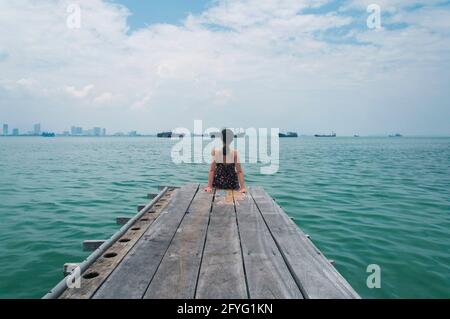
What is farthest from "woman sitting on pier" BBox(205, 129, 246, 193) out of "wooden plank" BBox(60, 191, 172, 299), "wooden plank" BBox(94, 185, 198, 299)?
"wooden plank" BBox(60, 191, 172, 299)

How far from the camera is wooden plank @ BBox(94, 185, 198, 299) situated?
3.11 m

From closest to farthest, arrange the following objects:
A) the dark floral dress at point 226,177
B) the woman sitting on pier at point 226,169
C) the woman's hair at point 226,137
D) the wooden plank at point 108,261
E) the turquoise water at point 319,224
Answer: the wooden plank at point 108,261 < the turquoise water at point 319,224 < the woman's hair at point 226,137 < the woman sitting on pier at point 226,169 < the dark floral dress at point 226,177

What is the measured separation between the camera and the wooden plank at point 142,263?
122 inches

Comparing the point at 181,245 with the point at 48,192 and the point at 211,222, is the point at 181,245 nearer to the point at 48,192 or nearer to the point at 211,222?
the point at 211,222

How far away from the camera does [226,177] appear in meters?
8.65

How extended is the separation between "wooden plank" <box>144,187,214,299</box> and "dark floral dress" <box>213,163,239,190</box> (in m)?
2.57

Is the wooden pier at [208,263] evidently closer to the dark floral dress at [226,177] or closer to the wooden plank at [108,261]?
the wooden plank at [108,261]

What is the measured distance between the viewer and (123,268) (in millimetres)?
3639

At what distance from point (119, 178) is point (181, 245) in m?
15.1

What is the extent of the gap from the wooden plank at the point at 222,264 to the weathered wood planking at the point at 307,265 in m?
0.63

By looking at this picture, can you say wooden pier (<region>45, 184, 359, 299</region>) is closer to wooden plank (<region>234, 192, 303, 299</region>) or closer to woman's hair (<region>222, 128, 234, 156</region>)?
wooden plank (<region>234, 192, 303, 299</region>)

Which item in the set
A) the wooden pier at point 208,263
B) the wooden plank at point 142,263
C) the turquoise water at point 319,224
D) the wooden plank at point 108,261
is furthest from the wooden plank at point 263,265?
the turquoise water at point 319,224

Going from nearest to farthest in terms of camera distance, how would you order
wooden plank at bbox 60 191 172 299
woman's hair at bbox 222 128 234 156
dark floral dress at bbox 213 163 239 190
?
1. wooden plank at bbox 60 191 172 299
2. woman's hair at bbox 222 128 234 156
3. dark floral dress at bbox 213 163 239 190

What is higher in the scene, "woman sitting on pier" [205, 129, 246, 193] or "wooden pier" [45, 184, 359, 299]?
"woman sitting on pier" [205, 129, 246, 193]
